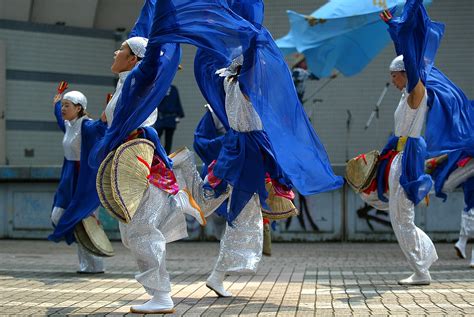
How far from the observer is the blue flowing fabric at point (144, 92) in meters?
6.95

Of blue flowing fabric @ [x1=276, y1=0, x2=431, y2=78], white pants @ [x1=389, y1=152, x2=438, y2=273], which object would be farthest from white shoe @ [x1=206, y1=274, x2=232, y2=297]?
blue flowing fabric @ [x1=276, y1=0, x2=431, y2=78]

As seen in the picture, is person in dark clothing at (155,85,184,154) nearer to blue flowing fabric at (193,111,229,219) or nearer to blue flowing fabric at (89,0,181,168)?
blue flowing fabric at (193,111,229,219)

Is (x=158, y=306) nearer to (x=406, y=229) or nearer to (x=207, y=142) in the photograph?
(x=406, y=229)

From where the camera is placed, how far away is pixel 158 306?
22.5 ft

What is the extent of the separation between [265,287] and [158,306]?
2311 mm

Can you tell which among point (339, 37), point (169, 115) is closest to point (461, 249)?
point (339, 37)

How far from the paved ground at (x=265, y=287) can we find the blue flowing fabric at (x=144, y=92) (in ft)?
3.77

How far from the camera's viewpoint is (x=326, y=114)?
67.2 ft

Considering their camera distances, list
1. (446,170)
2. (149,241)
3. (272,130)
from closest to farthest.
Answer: (149,241)
(272,130)
(446,170)

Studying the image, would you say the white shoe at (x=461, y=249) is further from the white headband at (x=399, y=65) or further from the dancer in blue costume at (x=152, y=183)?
the dancer in blue costume at (x=152, y=183)

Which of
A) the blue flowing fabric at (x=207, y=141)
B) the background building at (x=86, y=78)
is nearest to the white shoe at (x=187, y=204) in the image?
the blue flowing fabric at (x=207, y=141)

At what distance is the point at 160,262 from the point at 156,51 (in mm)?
1385

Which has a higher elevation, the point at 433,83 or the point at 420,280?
the point at 433,83

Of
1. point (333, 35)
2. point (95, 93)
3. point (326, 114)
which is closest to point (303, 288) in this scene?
point (333, 35)
